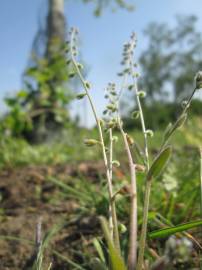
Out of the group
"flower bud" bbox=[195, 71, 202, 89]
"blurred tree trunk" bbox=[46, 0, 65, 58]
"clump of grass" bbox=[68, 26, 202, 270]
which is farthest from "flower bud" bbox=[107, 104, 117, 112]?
"blurred tree trunk" bbox=[46, 0, 65, 58]

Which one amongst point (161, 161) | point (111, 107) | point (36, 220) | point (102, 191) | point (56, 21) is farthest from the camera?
point (56, 21)

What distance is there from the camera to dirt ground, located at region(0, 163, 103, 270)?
1.45 meters

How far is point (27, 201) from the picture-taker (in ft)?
7.78

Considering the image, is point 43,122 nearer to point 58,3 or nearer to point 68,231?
point 58,3

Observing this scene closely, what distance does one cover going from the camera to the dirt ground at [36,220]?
145 cm

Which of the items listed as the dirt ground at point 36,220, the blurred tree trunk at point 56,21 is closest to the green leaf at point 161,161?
the dirt ground at point 36,220

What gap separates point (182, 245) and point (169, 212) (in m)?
1.00

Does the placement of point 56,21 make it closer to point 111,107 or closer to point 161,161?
point 111,107

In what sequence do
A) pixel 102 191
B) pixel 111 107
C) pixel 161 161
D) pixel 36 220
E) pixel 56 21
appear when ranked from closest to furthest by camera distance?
pixel 161 161 < pixel 111 107 < pixel 102 191 < pixel 36 220 < pixel 56 21

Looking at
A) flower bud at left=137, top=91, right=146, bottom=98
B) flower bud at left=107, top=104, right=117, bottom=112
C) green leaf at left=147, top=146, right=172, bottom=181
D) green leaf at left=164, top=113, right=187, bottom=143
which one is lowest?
green leaf at left=147, top=146, right=172, bottom=181

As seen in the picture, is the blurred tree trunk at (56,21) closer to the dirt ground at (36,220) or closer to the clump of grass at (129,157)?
the dirt ground at (36,220)

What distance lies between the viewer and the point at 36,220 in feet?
6.12

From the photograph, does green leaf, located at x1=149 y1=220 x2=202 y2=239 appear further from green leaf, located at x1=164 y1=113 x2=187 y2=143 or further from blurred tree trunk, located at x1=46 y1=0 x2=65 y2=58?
blurred tree trunk, located at x1=46 y1=0 x2=65 y2=58

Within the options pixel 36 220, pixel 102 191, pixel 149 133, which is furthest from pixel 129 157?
pixel 36 220
